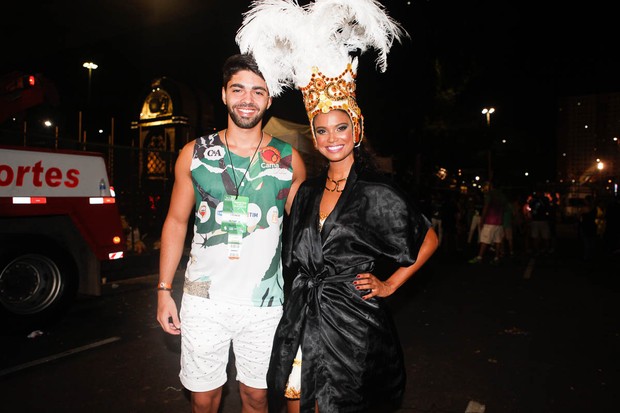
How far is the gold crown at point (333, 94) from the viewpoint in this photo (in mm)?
2383

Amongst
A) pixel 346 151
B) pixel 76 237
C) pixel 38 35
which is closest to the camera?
pixel 346 151

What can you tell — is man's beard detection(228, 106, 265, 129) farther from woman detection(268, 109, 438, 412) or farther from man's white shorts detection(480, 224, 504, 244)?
man's white shorts detection(480, 224, 504, 244)

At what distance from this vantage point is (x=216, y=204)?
2.50m

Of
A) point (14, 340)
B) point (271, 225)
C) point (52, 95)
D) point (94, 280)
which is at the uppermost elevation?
point (52, 95)

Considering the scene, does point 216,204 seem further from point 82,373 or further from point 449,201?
point 449,201

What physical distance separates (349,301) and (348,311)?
2.0 inches

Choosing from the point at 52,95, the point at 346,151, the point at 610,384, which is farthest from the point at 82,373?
the point at 52,95

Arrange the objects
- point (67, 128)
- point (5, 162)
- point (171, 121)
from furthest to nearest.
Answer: point (67, 128)
point (171, 121)
point (5, 162)

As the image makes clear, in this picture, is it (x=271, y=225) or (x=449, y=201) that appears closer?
(x=271, y=225)

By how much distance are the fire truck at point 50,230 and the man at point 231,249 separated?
345 cm

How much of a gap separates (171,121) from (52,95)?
686 centimetres

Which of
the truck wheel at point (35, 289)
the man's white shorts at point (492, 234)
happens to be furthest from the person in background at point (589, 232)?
the truck wheel at point (35, 289)

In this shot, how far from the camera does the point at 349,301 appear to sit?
2.22 meters

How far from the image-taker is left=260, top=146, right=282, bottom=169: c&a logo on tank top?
2.59m
